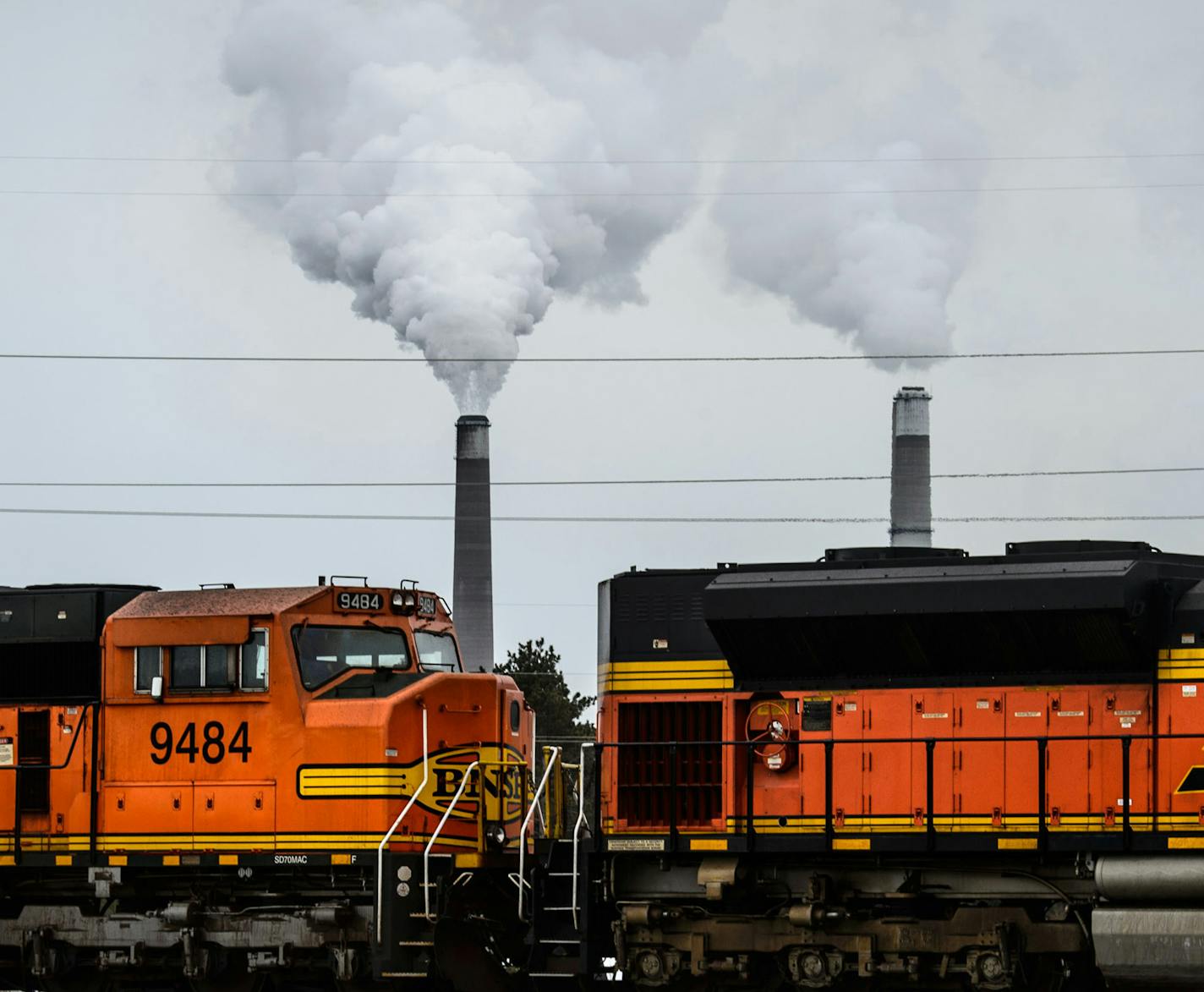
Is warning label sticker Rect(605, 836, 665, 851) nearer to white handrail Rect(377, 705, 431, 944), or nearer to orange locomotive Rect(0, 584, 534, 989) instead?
orange locomotive Rect(0, 584, 534, 989)

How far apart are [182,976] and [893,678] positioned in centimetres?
753

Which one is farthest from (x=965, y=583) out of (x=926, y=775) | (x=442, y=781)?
(x=442, y=781)

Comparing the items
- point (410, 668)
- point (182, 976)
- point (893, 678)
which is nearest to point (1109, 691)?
point (893, 678)

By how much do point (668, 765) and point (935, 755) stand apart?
2.46 meters

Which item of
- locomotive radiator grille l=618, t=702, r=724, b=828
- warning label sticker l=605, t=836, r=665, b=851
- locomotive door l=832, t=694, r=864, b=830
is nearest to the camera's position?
locomotive door l=832, t=694, r=864, b=830

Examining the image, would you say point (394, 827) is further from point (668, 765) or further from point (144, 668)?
point (144, 668)

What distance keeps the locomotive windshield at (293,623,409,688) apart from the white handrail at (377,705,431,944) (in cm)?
79

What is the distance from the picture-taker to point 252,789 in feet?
61.4

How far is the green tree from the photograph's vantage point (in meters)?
A: 50.7

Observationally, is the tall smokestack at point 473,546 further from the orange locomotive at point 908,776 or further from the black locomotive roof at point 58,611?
the orange locomotive at point 908,776

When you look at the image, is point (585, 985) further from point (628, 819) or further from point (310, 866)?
point (310, 866)

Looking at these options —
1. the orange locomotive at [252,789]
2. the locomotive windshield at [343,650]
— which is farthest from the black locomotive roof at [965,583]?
the locomotive windshield at [343,650]

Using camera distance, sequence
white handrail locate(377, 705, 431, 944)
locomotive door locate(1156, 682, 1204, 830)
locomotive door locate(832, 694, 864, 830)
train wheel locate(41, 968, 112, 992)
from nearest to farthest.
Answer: locomotive door locate(1156, 682, 1204, 830) < locomotive door locate(832, 694, 864, 830) < white handrail locate(377, 705, 431, 944) < train wheel locate(41, 968, 112, 992)

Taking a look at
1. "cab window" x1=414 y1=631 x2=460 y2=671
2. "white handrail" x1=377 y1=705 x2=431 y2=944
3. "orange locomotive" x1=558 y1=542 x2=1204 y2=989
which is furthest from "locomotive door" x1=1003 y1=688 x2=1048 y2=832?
"cab window" x1=414 y1=631 x2=460 y2=671
